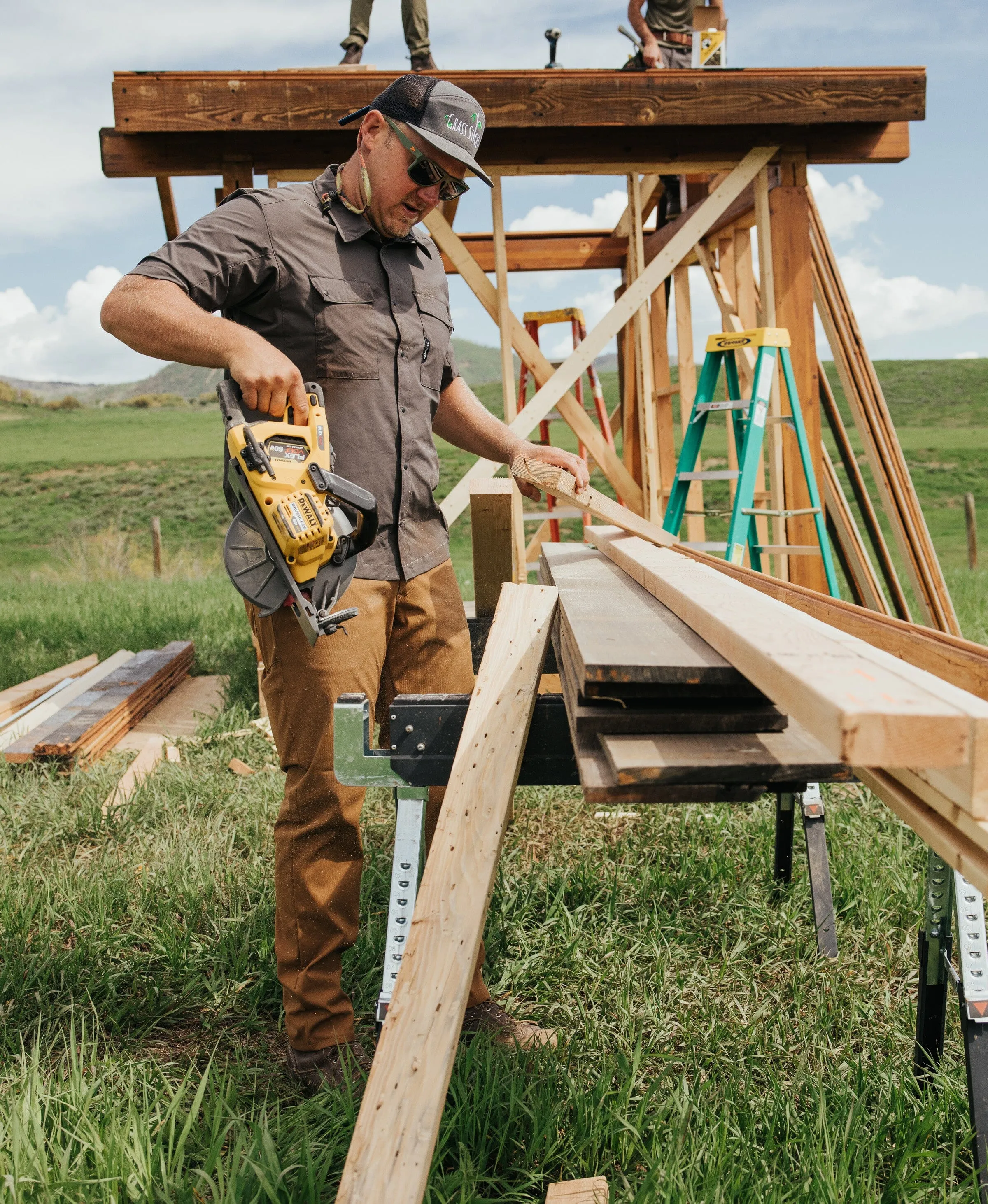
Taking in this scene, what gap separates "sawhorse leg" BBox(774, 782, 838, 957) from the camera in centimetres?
273

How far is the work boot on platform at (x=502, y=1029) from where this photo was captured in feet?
7.32

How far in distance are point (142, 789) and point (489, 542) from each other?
205 centimetres

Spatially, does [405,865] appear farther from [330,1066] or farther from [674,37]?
[674,37]

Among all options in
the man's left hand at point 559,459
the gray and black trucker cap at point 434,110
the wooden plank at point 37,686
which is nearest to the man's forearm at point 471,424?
the man's left hand at point 559,459

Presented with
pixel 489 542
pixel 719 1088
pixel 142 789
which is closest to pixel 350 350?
pixel 489 542

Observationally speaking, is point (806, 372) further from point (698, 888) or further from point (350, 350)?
point (350, 350)

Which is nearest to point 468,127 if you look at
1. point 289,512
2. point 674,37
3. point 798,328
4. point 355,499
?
point 355,499

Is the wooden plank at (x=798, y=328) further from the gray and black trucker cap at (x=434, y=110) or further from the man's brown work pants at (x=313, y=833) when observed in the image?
the man's brown work pants at (x=313, y=833)

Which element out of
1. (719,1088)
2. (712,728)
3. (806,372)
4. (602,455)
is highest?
(806,372)

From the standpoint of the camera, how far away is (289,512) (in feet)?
6.14

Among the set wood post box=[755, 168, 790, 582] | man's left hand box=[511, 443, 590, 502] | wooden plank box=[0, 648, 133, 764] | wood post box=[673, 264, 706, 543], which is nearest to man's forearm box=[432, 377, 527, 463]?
man's left hand box=[511, 443, 590, 502]

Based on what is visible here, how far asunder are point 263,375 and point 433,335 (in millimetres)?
836

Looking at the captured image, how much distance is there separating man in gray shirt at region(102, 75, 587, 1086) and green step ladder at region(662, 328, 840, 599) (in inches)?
101

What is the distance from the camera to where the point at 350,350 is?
2.28 m
